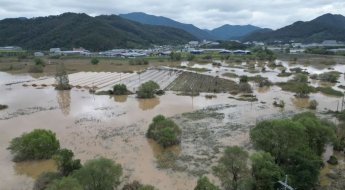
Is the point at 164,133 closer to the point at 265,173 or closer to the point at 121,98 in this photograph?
the point at 265,173

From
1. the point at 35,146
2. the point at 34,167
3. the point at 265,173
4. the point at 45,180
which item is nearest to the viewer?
the point at 265,173

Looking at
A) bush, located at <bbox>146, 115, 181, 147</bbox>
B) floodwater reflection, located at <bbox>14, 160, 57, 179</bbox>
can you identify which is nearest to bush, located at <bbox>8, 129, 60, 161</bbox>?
floodwater reflection, located at <bbox>14, 160, 57, 179</bbox>

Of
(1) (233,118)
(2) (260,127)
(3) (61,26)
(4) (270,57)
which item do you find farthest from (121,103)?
(3) (61,26)

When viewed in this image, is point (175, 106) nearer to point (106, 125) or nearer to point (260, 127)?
point (106, 125)

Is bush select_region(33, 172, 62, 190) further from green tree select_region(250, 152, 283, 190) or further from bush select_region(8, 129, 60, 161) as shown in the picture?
green tree select_region(250, 152, 283, 190)

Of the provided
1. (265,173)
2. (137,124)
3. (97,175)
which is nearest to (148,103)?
(137,124)

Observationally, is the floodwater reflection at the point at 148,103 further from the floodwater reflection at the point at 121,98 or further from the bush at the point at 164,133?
Result: the bush at the point at 164,133
